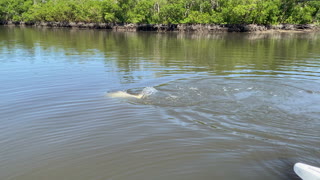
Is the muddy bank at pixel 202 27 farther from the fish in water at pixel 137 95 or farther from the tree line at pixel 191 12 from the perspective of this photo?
the fish in water at pixel 137 95

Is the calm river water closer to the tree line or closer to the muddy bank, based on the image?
the muddy bank

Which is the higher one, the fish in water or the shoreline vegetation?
the shoreline vegetation

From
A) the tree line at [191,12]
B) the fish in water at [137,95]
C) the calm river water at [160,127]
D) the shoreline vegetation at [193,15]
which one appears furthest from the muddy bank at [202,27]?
the fish in water at [137,95]

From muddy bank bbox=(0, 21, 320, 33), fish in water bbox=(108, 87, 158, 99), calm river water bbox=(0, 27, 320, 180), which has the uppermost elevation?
muddy bank bbox=(0, 21, 320, 33)

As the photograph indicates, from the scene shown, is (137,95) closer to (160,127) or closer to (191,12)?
(160,127)

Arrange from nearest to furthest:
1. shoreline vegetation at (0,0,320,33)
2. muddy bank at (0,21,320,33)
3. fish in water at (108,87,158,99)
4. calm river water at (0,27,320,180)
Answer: calm river water at (0,27,320,180) → fish in water at (108,87,158,99) → muddy bank at (0,21,320,33) → shoreline vegetation at (0,0,320,33)

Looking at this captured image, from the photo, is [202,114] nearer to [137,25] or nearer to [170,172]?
[170,172]

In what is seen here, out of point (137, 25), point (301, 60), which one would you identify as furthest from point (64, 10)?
point (301, 60)

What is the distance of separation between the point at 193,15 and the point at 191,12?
98.0 inches

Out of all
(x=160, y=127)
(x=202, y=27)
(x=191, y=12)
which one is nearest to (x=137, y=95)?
(x=160, y=127)

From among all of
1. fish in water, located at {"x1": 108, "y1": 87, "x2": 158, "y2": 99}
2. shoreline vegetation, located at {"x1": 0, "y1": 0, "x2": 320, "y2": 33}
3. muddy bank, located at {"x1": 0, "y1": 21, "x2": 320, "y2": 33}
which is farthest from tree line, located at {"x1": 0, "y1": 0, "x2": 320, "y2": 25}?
fish in water, located at {"x1": 108, "y1": 87, "x2": 158, "y2": 99}

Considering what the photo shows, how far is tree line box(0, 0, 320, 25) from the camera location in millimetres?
58406

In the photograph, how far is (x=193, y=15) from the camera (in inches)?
2496

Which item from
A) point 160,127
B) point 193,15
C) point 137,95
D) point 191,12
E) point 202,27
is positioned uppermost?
point 191,12
